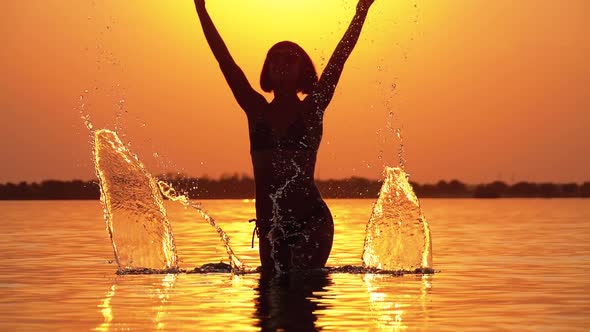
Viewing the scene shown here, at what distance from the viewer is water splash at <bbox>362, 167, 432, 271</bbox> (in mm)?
20203

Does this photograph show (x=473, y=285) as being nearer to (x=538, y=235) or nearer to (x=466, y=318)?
(x=466, y=318)

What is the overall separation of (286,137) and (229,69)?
1.02m

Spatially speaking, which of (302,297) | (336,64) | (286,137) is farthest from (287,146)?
(302,297)

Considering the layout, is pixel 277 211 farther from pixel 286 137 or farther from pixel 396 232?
pixel 396 232

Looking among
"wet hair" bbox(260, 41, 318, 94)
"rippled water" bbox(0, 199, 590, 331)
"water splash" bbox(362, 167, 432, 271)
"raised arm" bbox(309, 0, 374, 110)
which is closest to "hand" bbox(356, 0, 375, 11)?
"raised arm" bbox(309, 0, 374, 110)

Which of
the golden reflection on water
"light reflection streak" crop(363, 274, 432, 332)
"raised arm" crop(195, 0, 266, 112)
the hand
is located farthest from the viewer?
the hand

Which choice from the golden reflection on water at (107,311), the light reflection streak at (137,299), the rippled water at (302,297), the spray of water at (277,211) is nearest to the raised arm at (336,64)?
the spray of water at (277,211)

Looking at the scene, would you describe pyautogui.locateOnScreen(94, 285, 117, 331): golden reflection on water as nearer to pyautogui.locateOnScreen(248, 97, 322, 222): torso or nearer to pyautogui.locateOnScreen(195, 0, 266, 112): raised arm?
pyautogui.locateOnScreen(248, 97, 322, 222): torso

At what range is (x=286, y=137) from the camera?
16.9 m

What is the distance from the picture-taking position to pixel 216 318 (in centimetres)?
1373

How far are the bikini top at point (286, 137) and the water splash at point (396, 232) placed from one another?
11.3ft

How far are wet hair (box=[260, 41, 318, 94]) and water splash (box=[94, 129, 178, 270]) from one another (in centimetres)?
368

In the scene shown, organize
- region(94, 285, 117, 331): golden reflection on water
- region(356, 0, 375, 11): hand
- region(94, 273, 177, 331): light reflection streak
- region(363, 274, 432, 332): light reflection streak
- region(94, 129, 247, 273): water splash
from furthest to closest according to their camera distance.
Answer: region(94, 129, 247, 273): water splash < region(356, 0, 375, 11): hand < region(363, 274, 432, 332): light reflection streak < region(94, 273, 177, 331): light reflection streak < region(94, 285, 117, 331): golden reflection on water

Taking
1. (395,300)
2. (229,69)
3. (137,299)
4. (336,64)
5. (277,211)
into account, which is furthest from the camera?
(277,211)
